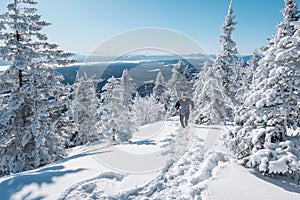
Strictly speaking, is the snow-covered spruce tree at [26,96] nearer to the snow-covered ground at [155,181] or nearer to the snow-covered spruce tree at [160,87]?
the snow-covered ground at [155,181]

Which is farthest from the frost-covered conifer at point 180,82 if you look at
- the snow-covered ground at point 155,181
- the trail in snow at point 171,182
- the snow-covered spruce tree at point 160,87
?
the snow-covered ground at point 155,181

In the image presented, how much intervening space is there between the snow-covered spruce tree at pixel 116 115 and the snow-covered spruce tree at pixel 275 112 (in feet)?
43.9

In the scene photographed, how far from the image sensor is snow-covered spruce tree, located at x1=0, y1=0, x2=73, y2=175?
12.4 meters

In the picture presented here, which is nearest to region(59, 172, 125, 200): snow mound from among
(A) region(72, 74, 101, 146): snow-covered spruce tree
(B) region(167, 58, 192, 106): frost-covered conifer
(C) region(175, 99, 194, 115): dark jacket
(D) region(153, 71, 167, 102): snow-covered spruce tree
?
(C) region(175, 99, 194, 115): dark jacket

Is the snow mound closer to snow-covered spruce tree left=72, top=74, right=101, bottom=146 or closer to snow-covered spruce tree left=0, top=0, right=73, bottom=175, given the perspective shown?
snow-covered spruce tree left=0, top=0, right=73, bottom=175

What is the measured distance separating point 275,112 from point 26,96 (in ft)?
43.9

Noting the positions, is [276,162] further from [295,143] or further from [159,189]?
[159,189]

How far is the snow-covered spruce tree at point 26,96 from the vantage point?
12.4 m

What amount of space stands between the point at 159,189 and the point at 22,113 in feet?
37.1

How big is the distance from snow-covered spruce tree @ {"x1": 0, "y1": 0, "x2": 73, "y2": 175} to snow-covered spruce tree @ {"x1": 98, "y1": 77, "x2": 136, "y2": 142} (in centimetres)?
587

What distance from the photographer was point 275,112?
6328 millimetres

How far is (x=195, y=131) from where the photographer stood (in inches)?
478

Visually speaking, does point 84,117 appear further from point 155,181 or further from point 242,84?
point 155,181

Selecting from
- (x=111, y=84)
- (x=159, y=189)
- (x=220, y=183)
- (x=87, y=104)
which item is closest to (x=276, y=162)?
(x=220, y=183)
